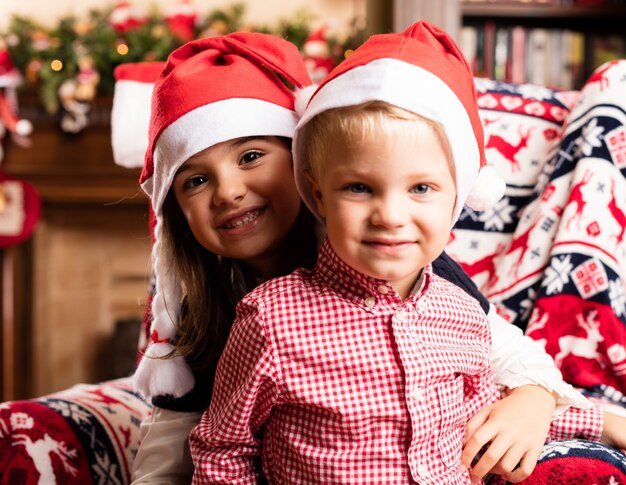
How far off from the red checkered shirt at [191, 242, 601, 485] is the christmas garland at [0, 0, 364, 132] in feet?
6.31

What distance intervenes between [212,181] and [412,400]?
384 mm

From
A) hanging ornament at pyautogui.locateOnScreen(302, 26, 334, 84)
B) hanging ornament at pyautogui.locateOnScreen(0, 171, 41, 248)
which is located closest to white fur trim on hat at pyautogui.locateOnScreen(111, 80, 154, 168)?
hanging ornament at pyautogui.locateOnScreen(302, 26, 334, 84)

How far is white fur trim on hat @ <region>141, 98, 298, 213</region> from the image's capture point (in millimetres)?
985

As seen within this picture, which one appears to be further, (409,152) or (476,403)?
(476,403)

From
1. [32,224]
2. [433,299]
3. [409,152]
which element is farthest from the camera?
[32,224]

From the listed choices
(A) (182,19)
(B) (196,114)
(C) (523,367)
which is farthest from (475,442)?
(A) (182,19)

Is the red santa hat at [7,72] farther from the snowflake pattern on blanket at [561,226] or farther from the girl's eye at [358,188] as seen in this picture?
the girl's eye at [358,188]

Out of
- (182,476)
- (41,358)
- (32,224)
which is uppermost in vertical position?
(182,476)

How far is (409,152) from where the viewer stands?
0.80 meters

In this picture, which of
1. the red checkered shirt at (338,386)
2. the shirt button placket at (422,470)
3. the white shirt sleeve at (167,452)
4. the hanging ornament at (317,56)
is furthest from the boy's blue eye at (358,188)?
the hanging ornament at (317,56)

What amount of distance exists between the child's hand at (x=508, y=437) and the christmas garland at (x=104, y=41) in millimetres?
1933

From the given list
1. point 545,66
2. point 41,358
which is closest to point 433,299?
point 545,66

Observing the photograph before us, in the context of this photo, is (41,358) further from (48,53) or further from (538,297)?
(538,297)

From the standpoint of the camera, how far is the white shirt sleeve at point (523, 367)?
100 centimetres
